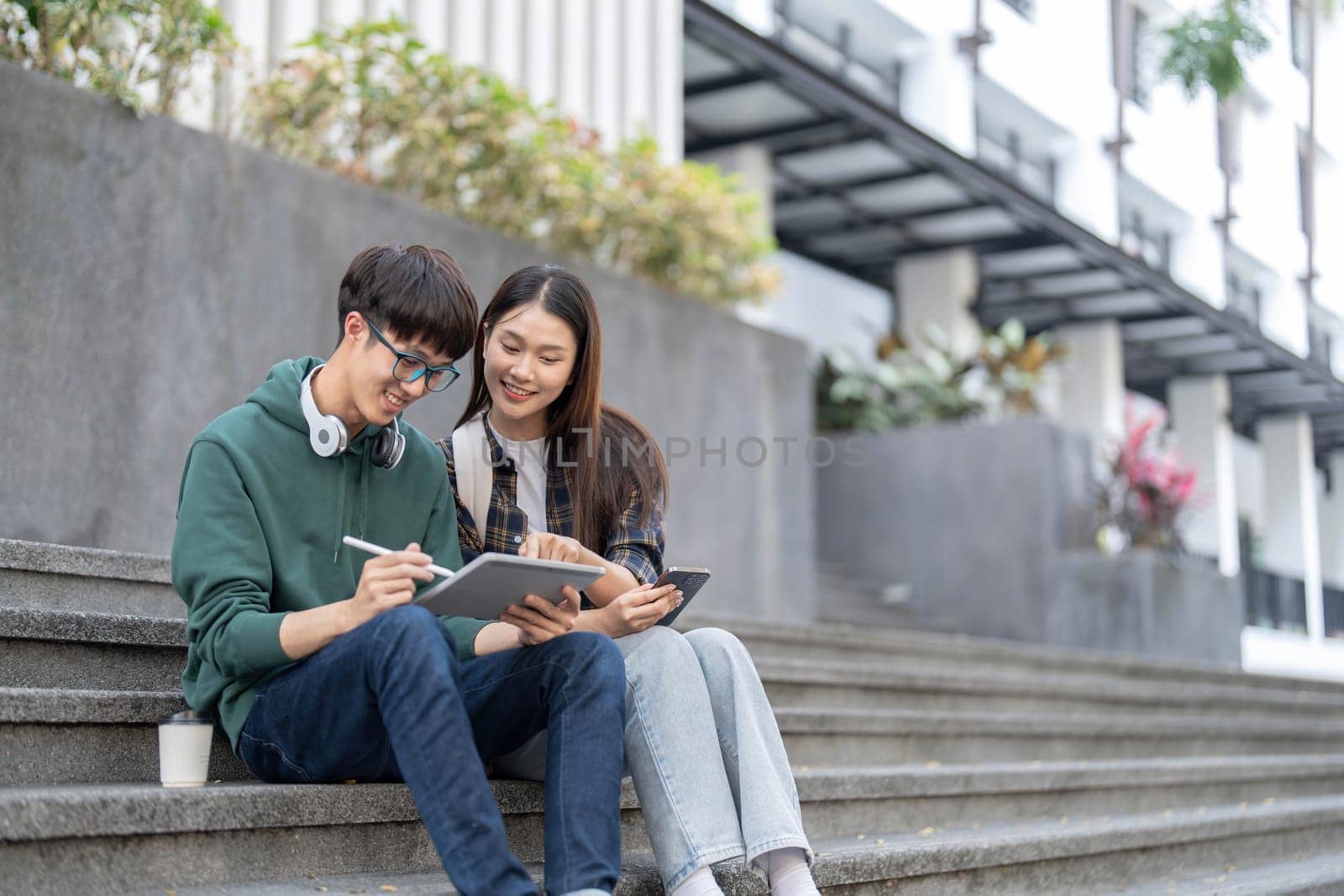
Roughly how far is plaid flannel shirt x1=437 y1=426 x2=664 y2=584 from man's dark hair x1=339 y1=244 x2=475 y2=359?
1.24ft

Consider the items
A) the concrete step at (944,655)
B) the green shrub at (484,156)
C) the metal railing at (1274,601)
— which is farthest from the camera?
the metal railing at (1274,601)

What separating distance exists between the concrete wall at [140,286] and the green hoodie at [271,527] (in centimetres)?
151

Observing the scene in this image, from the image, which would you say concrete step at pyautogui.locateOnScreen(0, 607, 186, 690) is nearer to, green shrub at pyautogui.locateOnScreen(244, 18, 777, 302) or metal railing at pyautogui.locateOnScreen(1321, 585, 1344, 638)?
green shrub at pyautogui.locateOnScreen(244, 18, 777, 302)

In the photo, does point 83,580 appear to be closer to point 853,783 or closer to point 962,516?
point 853,783

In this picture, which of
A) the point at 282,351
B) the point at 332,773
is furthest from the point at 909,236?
the point at 332,773

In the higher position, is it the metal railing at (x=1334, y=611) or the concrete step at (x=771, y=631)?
the concrete step at (x=771, y=631)

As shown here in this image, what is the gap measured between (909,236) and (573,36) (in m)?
4.88

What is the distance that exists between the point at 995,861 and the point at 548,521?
1215 millimetres

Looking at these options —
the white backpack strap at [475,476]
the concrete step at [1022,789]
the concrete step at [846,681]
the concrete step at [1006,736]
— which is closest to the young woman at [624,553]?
the white backpack strap at [475,476]

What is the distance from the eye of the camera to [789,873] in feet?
6.82

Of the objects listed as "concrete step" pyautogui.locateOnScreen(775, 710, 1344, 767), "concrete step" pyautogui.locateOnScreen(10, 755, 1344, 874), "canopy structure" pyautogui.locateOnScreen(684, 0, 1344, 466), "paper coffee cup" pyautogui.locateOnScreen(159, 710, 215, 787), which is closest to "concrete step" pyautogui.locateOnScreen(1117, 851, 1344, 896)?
"concrete step" pyautogui.locateOnScreen(10, 755, 1344, 874)

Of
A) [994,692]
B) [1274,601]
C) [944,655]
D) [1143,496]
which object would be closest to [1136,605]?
[1143,496]

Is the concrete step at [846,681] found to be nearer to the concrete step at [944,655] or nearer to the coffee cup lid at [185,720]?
the concrete step at [944,655]

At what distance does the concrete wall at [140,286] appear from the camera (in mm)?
3336
